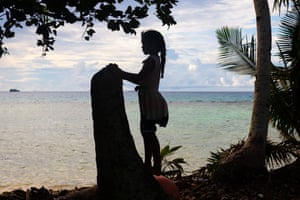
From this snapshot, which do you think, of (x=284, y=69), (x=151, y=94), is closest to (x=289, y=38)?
(x=284, y=69)

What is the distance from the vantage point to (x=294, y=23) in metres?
7.77

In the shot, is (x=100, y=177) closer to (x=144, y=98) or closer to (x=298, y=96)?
(x=144, y=98)

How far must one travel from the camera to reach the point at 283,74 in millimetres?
7730

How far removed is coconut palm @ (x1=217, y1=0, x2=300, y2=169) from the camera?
726 centimetres

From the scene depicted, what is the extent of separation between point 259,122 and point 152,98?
7.13 feet

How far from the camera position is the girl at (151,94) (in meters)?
4.82

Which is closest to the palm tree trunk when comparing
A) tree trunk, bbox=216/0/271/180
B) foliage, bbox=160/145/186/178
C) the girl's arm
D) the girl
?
tree trunk, bbox=216/0/271/180

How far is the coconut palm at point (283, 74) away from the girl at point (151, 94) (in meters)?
2.89

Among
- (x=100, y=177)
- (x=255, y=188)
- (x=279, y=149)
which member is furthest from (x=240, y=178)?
(x=100, y=177)

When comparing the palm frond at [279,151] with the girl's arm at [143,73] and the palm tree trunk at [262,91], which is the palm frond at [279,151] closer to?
the palm tree trunk at [262,91]

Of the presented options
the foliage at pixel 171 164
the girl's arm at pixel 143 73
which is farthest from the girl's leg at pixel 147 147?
the foliage at pixel 171 164

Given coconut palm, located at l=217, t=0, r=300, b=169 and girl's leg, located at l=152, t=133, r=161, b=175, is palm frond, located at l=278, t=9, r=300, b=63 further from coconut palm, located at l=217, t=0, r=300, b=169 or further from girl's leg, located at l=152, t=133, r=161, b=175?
girl's leg, located at l=152, t=133, r=161, b=175

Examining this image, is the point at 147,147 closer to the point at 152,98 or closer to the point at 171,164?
the point at 152,98

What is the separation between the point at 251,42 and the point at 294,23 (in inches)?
32.8
